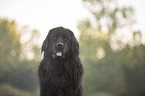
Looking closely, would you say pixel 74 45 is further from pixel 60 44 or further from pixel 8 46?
pixel 8 46

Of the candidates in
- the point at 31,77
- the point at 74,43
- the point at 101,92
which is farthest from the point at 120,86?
the point at 74,43

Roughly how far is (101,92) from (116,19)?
12026 millimetres

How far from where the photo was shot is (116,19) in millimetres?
27297

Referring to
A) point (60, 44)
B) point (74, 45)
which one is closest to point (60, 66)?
point (60, 44)

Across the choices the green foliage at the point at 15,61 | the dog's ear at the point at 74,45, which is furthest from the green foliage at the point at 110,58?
the dog's ear at the point at 74,45

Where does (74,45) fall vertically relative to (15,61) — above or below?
below

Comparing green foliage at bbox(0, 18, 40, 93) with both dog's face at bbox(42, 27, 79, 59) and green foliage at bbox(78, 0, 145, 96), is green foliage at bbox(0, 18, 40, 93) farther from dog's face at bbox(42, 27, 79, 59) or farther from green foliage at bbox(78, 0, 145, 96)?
dog's face at bbox(42, 27, 79, 59)

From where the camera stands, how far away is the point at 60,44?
4848 millimetres

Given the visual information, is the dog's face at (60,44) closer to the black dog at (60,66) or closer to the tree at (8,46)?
the black dog at (60,66)

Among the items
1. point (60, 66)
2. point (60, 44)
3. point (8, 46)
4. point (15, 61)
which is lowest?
point (60, 66)

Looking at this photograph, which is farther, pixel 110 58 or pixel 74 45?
pixel 110 58

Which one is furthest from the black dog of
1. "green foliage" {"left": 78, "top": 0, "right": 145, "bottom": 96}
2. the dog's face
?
"green foliage" {"left": 78, "top": 0, "right": 145, "bottom": 96}

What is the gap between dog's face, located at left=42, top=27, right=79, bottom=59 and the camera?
4.88 m

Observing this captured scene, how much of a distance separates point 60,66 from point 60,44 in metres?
0.64
